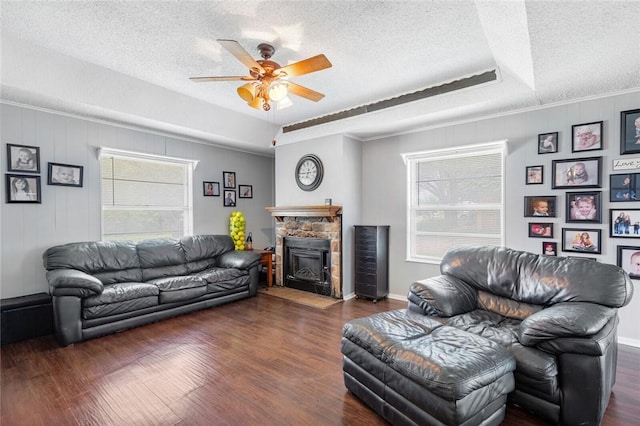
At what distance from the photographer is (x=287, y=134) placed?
18.0ft

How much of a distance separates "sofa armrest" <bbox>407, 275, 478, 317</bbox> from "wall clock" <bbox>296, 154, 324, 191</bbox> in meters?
2.70

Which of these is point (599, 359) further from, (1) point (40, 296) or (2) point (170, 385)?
(1) point (40, 296)

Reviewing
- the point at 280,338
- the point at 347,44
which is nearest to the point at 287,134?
the point at 347,44

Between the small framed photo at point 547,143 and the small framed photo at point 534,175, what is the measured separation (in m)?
0.20

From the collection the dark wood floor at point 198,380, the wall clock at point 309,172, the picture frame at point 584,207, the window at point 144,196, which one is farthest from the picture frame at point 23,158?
the picture frame at point 584,207

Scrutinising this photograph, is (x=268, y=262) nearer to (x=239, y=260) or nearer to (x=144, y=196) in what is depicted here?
(x=239, y=260)

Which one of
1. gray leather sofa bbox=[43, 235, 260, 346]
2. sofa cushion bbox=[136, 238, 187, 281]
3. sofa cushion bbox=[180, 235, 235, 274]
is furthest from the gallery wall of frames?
sofa cushion bbox=[136, 238, 187, 281]

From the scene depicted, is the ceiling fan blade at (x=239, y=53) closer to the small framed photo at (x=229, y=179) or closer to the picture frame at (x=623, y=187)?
the small framed photo at (x=229, y=179)

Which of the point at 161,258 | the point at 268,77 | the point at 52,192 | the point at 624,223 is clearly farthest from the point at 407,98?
the point at 52,192

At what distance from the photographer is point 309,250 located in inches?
204

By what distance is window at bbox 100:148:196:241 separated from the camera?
172 inches

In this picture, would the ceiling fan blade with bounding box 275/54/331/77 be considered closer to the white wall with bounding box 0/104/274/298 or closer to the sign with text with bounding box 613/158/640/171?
the white wall with bounding box 0/104/274/298

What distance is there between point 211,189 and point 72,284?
274 cm

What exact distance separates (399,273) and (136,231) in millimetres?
4093
